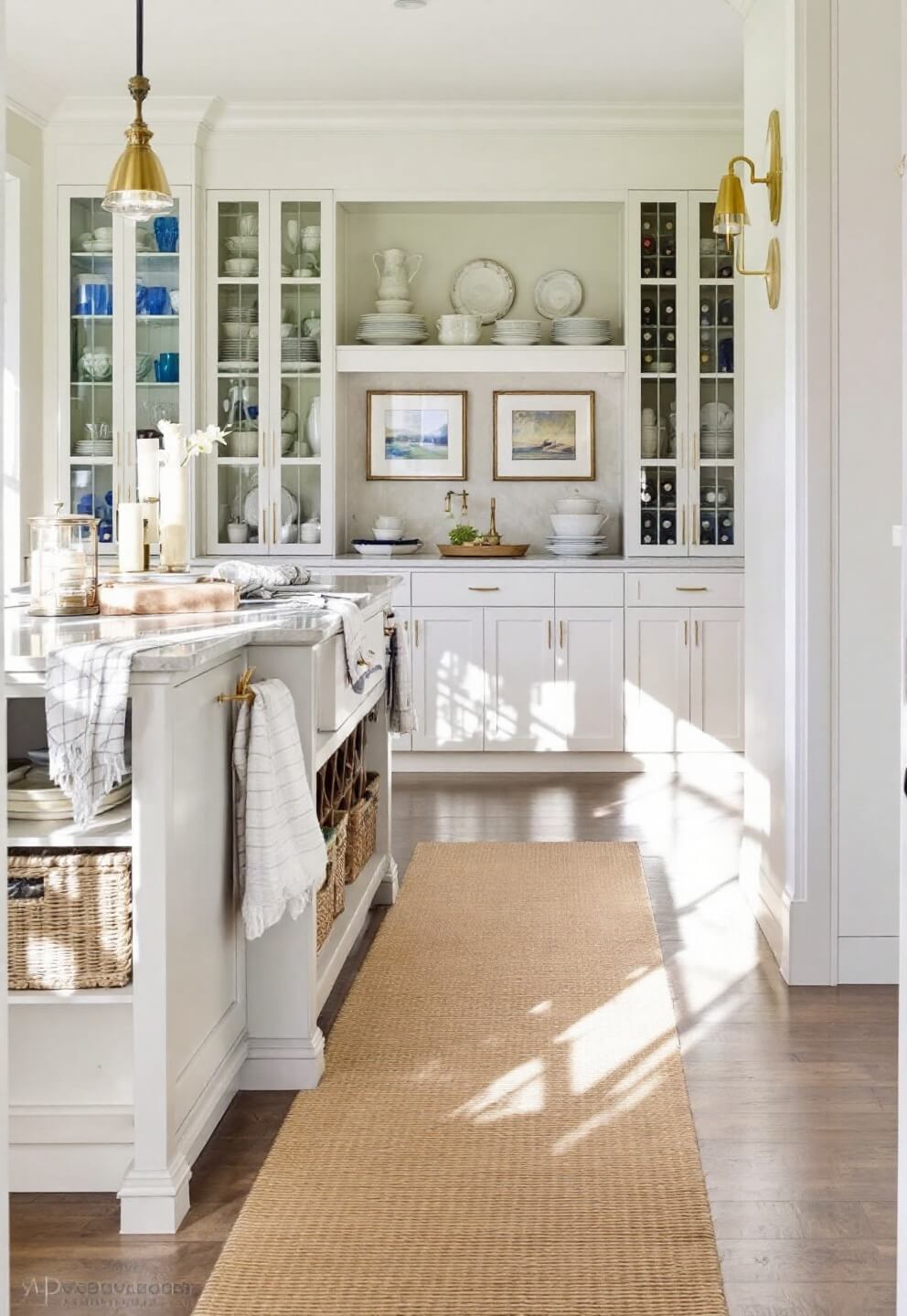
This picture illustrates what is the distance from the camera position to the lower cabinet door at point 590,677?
6.26m

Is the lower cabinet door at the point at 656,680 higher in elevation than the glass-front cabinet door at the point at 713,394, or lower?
lower

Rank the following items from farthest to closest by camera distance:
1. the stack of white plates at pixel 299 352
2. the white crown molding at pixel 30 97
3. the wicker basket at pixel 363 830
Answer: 1. the stack of white plates at pixel 299 352
2. the white crown molding at pixel 30 97
3. the wicker basket at pixel 363 830

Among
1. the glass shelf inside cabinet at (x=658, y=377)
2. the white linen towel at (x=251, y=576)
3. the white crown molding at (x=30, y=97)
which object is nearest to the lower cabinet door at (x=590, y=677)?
the glass shelf inside cabinet at (x=658, y=377)

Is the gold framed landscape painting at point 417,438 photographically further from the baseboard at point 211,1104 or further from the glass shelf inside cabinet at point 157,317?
the baseboard at point 211,1104

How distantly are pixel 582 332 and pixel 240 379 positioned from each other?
1.60 metres

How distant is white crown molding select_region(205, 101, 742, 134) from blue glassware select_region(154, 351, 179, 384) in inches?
40.6

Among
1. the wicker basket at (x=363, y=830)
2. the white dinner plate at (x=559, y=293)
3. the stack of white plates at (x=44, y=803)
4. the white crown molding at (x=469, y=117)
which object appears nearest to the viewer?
the stack of white plates at (x=44, y=803)

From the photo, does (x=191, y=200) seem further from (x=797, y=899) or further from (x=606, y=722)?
(x=797, y=899)

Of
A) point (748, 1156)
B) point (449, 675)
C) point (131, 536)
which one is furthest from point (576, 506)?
point (748, 1156)

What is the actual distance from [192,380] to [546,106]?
199cm

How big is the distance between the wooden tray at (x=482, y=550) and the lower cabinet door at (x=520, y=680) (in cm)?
33

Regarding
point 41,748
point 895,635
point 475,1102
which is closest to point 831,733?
point 895,635

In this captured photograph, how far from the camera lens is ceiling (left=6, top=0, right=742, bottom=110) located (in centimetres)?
501

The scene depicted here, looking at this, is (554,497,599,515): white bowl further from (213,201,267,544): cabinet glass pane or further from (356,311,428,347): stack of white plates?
(213,201,267,544): cabinet glass pane
